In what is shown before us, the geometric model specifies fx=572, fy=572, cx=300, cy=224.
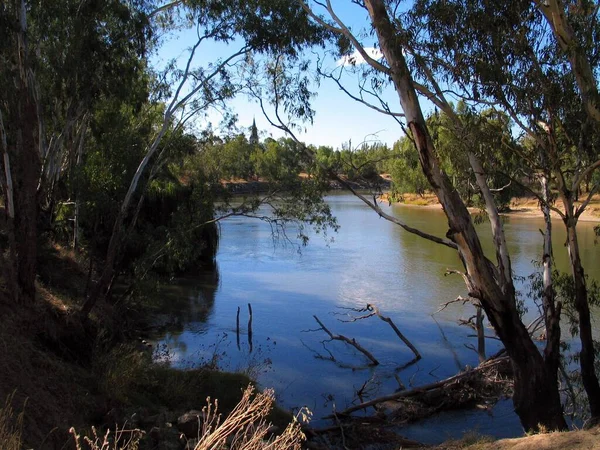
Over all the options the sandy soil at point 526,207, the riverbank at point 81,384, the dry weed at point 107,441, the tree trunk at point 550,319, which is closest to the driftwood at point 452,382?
the riverbank at point 81,384

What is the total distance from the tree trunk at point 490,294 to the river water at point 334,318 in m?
1.34

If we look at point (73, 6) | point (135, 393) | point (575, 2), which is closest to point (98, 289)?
point (135, 393)

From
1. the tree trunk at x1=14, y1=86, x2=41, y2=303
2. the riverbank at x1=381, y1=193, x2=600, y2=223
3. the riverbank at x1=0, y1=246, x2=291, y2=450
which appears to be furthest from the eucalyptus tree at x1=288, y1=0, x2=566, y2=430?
the riverbank at x1=381, y1=193, x2=600, y2=223

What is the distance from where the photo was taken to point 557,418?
5980mm

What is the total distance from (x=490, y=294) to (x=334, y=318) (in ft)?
24.2

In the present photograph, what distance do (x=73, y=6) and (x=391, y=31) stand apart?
4.90 m

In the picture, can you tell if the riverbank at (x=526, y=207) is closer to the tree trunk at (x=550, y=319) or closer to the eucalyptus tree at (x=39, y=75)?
the eucalyptus tree at (x=39, y=75)

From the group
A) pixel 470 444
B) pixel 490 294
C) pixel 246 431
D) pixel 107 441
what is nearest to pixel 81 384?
pixel 107 441

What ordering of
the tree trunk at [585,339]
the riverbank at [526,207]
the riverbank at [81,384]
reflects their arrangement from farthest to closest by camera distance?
the riverbank at [526,207] < the tree trunk at [585,339] < the riverbank at [81,384]

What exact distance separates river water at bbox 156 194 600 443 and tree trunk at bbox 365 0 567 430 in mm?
1339

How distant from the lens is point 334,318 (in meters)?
13.1

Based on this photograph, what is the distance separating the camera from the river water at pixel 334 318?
8945 millimetres

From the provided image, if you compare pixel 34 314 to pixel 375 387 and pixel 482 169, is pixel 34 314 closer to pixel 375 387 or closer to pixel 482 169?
pixel 375 387

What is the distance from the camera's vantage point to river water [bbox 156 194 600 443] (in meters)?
8.95
